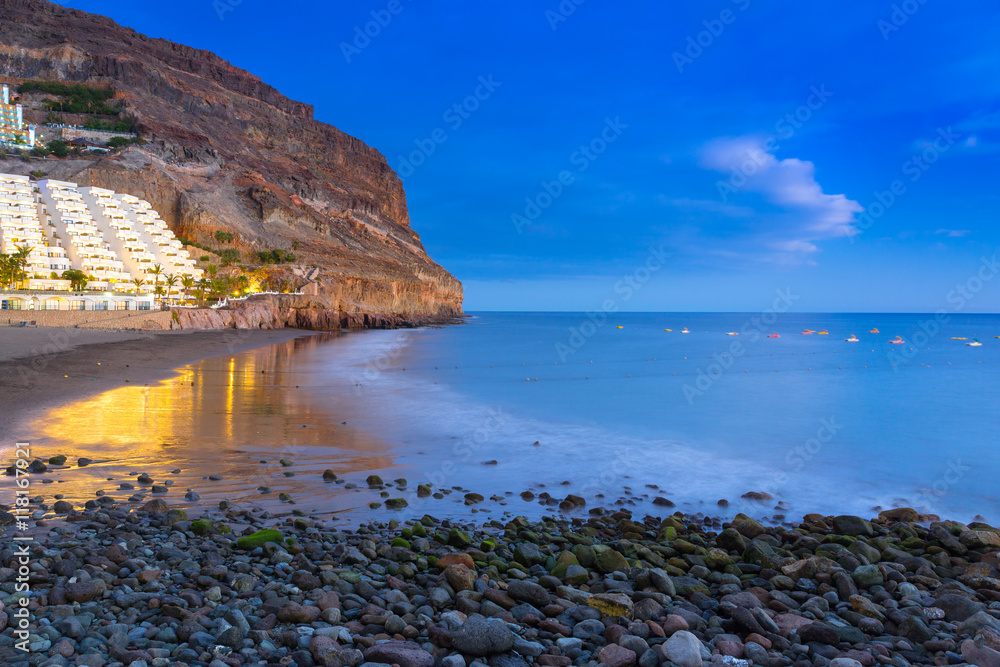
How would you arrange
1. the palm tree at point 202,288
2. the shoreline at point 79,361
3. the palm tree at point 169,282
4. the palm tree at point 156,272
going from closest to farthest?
the shoreline at point 79,361 → the palm tree at point 169,282 → the palm tree at point 202,288 → the palm tree at point 156,272

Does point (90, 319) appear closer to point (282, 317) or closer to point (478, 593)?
point (282, 317)

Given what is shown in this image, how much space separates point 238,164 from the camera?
110 m

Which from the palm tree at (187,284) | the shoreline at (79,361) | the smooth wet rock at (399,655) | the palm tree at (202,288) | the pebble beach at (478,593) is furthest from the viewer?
the palm tree at (187,284)

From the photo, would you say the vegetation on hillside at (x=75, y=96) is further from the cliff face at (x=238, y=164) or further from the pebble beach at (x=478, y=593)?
the pebble beach at (x=478, y=593)

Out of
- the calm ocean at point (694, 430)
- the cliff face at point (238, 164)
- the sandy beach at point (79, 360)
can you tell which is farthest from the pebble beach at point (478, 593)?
the cliff face at point (238, 164)

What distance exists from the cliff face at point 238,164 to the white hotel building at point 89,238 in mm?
10475

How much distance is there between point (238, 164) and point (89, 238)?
50.6 meters

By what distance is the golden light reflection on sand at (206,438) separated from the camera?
963 centimetres

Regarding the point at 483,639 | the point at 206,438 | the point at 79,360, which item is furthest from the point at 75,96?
the point at 483,639

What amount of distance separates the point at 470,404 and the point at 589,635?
1545cm

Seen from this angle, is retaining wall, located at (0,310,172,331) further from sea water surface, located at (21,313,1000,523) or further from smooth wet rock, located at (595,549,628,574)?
smooth wet rock, located at (595,549,628,574)

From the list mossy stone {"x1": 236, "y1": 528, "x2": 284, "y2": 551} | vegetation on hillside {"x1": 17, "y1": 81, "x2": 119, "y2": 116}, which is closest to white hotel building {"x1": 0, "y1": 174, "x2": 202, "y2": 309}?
vegetation on hillside {"x1": 17, "y1": 81, "x2": 119, "y2": 116}

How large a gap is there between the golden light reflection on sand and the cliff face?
6475cm

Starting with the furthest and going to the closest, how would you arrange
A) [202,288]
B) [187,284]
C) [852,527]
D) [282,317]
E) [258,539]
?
[282,317] < [202,288] < [187,284] < [852,527] < [258,539]
